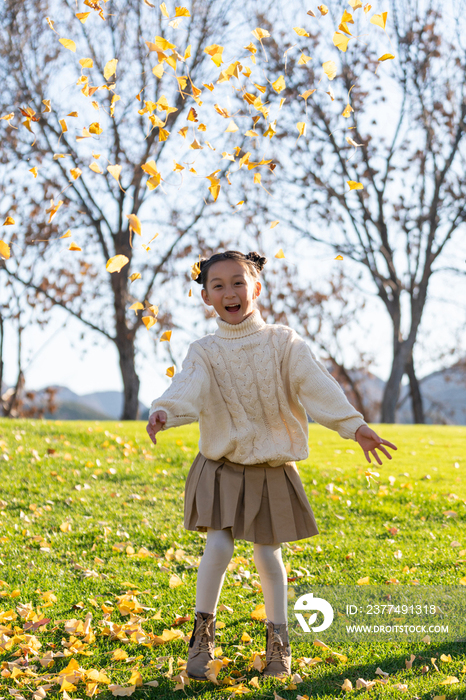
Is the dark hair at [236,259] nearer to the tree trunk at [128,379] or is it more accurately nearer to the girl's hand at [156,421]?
the girl's hand at [156,421]

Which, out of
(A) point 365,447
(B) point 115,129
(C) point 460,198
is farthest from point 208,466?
(C) point 460,198

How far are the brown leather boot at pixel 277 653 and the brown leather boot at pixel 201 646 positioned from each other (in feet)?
0.91

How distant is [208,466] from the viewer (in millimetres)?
3193

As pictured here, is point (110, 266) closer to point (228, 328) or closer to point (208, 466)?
point (228, 328)

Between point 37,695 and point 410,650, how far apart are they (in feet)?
6.34

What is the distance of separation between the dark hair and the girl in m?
0.01

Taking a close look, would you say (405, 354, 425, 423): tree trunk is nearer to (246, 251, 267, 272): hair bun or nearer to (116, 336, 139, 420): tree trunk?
A: (116, 336, 139, 420): tree trunk

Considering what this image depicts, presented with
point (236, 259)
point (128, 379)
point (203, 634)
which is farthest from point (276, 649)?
point (128, 379)

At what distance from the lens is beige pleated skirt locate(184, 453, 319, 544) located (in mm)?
3047

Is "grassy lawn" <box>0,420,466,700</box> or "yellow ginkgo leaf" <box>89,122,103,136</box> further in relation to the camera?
"yellow ginkgo leaf" <box>89,122,103,136</box>

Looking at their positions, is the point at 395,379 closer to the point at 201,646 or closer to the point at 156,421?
the point at 201,646

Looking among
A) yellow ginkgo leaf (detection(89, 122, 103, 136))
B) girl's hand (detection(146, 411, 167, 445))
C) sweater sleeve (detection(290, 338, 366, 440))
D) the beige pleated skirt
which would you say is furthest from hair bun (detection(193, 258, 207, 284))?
yellow ginkgo leaf (detection(89, 122, 103, 136))

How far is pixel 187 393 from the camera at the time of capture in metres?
3.03

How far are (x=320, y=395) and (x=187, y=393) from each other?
0.65 m
